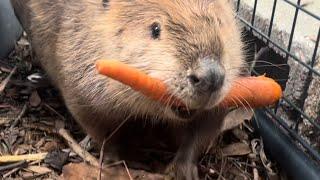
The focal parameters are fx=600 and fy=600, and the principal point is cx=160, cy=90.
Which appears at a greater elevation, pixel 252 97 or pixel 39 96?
pixel 252 97

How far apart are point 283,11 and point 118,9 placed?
134 cm

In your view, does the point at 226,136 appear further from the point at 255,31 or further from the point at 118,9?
the point at 118,9

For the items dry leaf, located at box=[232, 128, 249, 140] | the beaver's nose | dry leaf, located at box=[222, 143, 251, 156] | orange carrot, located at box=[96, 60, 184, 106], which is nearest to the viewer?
the beaver's nose

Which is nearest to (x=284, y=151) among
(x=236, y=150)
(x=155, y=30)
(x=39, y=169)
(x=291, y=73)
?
(x=236, y=150)

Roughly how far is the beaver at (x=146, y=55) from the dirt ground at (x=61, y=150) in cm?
17

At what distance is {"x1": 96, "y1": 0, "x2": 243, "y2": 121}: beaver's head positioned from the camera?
7.58ft

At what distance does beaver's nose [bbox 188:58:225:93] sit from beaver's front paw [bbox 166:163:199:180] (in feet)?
2.76

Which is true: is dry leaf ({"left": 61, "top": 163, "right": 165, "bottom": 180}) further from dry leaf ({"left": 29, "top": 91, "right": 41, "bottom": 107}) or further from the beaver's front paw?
dry leaf ({"left": 29, "top": 91, "right": 41, "bottom": 107})

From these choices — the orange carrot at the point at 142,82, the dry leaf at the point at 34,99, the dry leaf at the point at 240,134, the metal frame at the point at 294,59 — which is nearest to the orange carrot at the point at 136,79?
the orange carrot at the point at 142,82

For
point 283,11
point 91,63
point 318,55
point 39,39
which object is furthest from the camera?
point 283,11

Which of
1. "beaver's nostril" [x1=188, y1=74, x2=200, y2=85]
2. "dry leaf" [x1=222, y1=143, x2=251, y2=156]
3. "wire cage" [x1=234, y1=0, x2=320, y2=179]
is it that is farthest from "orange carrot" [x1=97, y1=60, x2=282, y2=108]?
"dry leaf" [x1=222, y1=143, x2=251, y2=156]

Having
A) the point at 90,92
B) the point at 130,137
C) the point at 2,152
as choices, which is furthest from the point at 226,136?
the point at 2,152

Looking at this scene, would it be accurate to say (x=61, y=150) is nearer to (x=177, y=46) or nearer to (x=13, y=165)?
(x=13, y=165)

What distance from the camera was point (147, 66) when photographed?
249 centimetres
